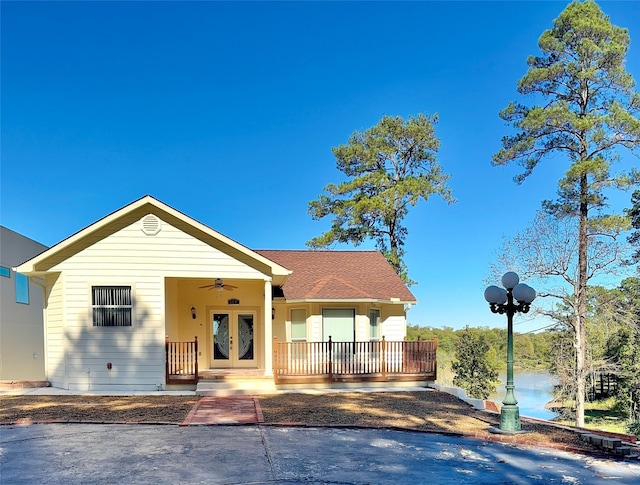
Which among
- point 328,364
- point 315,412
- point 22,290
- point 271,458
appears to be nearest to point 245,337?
point 328,364

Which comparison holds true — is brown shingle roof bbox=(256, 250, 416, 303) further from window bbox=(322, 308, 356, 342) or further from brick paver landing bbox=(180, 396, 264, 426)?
brick paver landing bbox=(180, 396, 264, 426)

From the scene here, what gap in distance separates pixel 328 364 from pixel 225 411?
4.78 metres

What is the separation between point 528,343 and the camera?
28.7m

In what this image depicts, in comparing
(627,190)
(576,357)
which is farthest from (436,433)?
(627,190)

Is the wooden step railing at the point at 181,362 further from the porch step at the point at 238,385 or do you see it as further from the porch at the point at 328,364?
the porch step at the point at 238,385

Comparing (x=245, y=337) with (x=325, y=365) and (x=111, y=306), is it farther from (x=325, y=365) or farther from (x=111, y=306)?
(x=111, y=306)

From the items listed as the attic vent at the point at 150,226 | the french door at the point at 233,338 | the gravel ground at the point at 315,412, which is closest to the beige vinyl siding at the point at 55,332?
the gravel ground at the point at 315,412

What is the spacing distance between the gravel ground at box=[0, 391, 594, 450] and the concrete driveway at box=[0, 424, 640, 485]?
61 cm

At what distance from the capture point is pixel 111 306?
12.3 m

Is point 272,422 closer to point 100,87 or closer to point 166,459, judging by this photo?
point 166,459

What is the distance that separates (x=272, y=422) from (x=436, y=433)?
302 centimetres

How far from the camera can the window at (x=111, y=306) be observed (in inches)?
484

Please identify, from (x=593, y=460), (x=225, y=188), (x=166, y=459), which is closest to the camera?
(x=166, y=459)

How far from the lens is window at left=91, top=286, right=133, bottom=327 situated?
40.3ft
